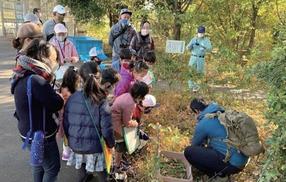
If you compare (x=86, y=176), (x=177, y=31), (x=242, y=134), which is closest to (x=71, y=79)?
(x=86, y=176)

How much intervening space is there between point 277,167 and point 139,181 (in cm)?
179

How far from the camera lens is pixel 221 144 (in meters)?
3.51

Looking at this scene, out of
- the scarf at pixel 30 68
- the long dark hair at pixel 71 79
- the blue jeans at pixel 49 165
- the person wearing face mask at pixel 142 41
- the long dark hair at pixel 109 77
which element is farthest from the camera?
the person wearing face mask at pixel 142 41

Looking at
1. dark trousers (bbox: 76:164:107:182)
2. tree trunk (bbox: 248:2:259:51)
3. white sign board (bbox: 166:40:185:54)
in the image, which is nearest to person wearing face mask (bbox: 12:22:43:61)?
dark trousers (bbox: 76:164:107:182)

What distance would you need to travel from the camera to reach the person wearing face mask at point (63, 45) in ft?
16.1

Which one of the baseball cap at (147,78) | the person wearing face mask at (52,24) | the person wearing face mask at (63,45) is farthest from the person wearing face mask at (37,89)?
the person wearing face mask at (52,24)

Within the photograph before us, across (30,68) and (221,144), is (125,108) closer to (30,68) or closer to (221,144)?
(221,144)

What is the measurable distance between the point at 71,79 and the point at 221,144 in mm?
1617

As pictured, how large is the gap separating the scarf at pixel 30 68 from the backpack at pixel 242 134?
168 centimetres

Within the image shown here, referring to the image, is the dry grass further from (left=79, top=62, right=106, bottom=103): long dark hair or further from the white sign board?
(left=79, top=62, right=106, bottom=103): long dark hair

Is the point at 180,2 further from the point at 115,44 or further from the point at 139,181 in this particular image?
the point at 139,181

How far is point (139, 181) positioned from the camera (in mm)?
3768

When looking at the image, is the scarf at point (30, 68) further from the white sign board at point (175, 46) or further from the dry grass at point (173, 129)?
the white sign board at point (175, 46)

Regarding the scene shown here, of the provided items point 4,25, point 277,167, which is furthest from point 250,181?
point 4,25
